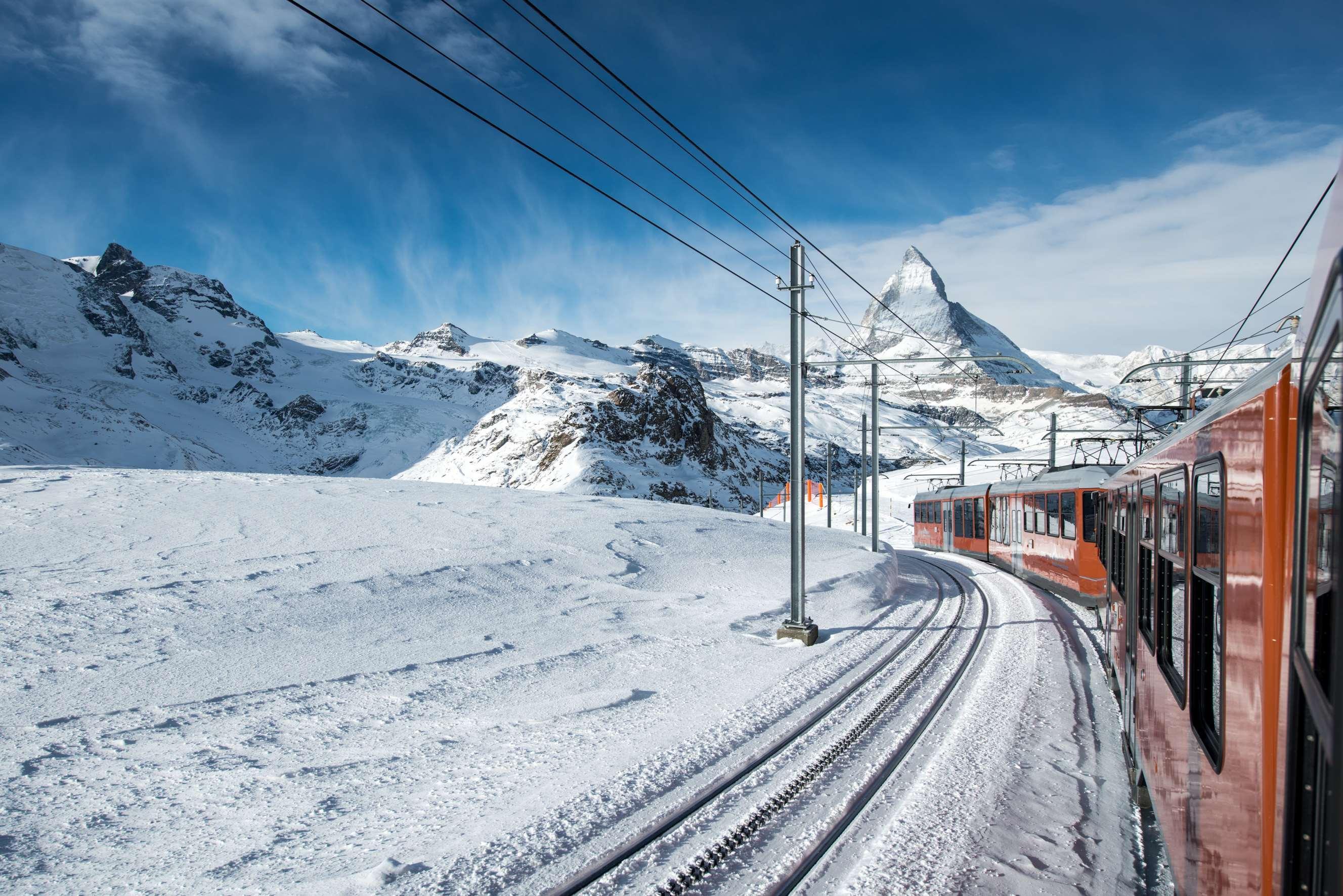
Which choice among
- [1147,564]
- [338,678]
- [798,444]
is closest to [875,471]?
[798,444]

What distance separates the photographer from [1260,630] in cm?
239

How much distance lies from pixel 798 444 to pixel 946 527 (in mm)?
21884

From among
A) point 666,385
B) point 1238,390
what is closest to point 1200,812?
point 1238,390

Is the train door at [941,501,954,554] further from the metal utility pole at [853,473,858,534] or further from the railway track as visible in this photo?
the railway track

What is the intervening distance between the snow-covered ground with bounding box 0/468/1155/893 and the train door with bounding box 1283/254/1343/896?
2.74m

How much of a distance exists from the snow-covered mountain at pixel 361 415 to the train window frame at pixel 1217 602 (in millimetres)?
21184

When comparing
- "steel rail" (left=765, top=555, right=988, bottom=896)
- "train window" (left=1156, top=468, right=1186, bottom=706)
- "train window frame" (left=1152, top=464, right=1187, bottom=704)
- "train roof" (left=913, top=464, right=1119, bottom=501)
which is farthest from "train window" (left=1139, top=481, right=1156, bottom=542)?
"train roof" (left=913, top=464, right=1119, bottom=501)

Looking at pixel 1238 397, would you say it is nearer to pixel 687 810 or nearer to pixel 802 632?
pixel 687 810

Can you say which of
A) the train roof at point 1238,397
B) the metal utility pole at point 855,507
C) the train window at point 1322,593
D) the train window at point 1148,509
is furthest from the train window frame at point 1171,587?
the metal utility pole at point 855,507

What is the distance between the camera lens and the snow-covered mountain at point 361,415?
80.5 meters

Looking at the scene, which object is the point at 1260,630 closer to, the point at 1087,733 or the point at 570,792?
the point at 570,792

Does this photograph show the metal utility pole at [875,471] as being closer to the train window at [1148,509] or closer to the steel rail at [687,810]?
the steel rail at [687,810]

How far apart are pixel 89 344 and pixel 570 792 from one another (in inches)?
6922

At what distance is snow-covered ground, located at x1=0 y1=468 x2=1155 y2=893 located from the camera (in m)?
4.49
